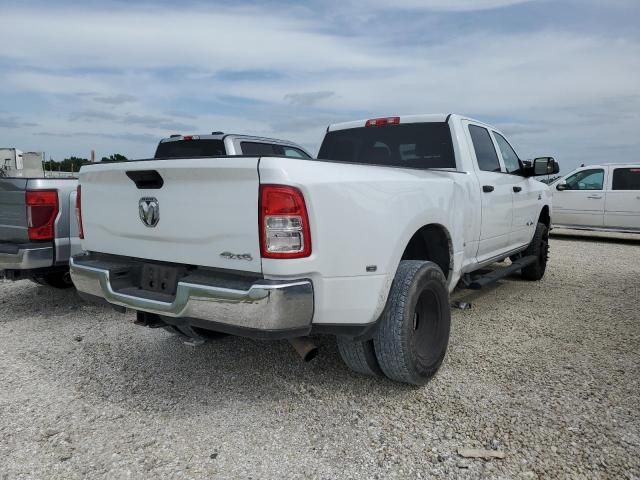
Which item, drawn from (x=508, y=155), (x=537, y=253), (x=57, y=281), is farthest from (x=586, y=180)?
(x=57, y=281)

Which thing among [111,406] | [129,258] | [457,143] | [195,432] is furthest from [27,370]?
[457,143]

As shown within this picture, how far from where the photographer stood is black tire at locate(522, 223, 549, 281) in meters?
6.17

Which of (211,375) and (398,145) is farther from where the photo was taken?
(398,145)

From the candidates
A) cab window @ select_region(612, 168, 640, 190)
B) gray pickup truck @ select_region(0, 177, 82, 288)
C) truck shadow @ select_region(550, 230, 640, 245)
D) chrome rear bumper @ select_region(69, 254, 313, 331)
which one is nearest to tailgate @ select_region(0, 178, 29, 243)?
gray pickup truck @ select_region(0, 177, 82, 288)

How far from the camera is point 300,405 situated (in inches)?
117

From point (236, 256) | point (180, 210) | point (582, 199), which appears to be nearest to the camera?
point (236, 256)

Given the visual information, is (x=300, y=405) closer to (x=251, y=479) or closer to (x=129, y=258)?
(x=251, y=479)

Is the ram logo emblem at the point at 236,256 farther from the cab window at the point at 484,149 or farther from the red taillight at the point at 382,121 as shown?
the cab window at the point at 484,149

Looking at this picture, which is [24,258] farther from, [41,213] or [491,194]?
[491,194]

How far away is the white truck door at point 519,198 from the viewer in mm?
5137

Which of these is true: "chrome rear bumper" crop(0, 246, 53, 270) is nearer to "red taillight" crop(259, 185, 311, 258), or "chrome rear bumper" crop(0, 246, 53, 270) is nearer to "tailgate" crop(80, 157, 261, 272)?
"tailgate" crop(80, 157, 261, 272)

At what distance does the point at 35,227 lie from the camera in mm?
4469

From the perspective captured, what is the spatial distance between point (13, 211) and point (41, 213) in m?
0.27

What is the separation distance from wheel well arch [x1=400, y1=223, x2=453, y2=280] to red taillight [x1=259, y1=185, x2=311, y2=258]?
1.36 metres
